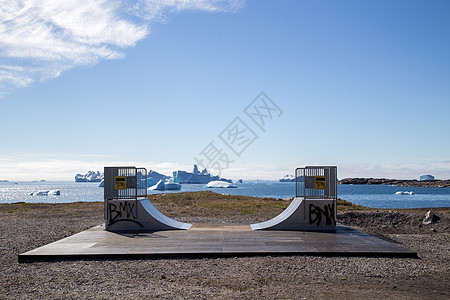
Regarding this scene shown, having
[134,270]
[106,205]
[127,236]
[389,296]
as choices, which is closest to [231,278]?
[134,270]

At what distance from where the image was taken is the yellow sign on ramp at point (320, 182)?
1362cm

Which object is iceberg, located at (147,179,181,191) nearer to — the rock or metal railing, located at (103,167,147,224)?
the rock

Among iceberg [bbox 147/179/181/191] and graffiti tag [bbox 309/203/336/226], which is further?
iceberg [bbox 147/179/181/191]

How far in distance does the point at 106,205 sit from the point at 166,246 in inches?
165

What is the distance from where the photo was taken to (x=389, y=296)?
6391 millimetres

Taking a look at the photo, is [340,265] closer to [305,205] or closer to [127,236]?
[305,205]

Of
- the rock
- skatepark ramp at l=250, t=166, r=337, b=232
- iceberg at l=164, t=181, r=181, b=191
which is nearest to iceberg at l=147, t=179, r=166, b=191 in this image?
iceberg at l=164, t=181, r=181, b=191

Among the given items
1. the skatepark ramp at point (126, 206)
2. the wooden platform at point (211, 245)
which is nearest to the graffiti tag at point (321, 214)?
the wooden platform at point (211, 245)

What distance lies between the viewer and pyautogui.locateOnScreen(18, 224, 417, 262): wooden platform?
9523 mm

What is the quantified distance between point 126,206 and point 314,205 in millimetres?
6486

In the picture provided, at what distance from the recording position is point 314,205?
13.5 metres

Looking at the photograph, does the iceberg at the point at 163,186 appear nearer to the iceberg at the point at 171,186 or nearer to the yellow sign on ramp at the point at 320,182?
the iceberg at the point at 171,186

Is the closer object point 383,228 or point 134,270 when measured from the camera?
point 134,270

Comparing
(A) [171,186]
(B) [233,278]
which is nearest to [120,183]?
(B) [233,278]
